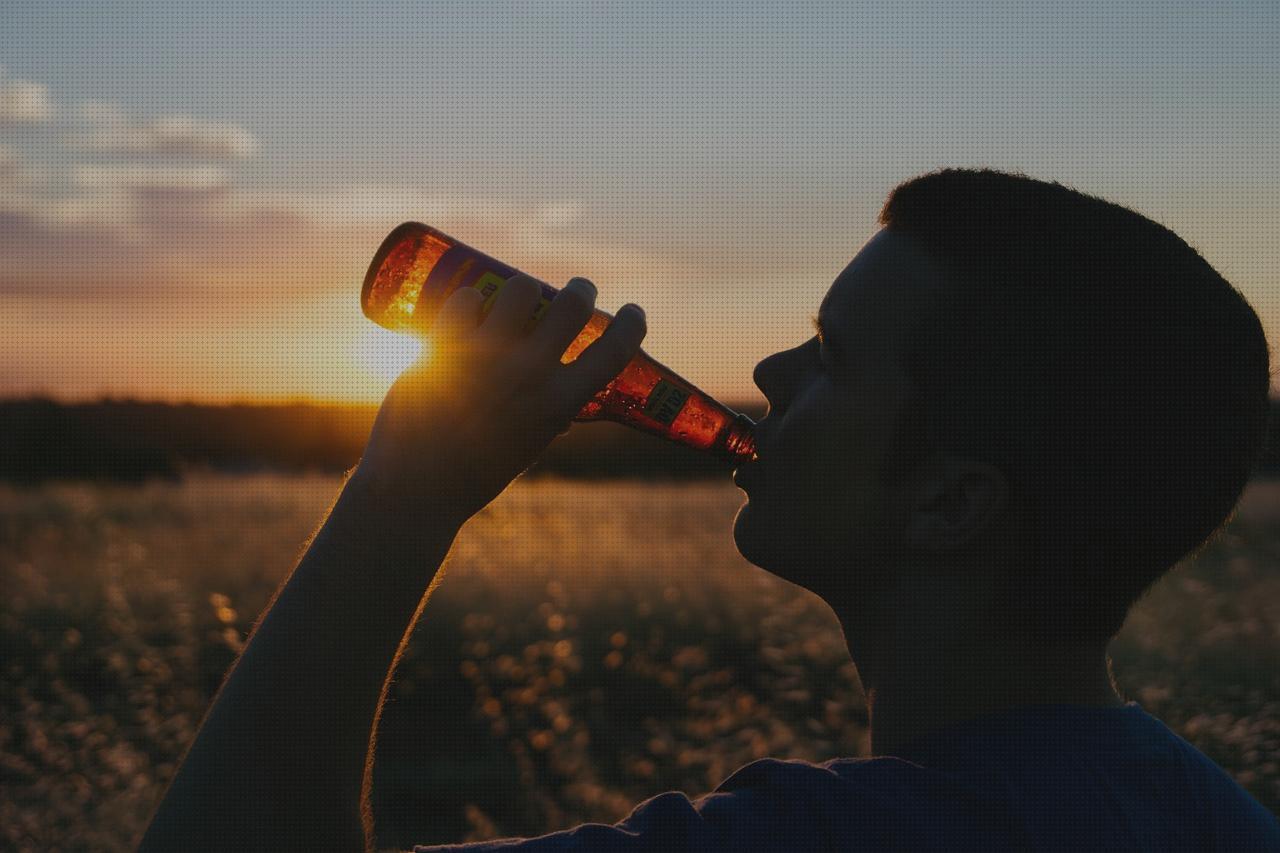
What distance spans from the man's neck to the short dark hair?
4 cm

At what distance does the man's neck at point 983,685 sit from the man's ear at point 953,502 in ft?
0.48

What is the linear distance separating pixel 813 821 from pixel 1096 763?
0.34 metres

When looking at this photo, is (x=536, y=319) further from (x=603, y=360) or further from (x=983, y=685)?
(x=983, y=685)

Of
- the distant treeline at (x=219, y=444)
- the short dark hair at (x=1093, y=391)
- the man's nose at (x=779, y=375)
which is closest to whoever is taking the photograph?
the short dark hair at (x=1093, y=391)

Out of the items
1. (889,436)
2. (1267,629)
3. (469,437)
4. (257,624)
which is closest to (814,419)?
(889,436)

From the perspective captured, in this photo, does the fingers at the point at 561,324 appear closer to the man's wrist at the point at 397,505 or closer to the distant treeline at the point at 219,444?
the man's wrist at the point at 397,505

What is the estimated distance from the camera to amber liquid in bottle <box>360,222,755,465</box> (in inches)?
71.6

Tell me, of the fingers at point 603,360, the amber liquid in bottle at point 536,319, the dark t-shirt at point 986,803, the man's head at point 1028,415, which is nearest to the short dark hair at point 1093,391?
the man's head at point 1028,415

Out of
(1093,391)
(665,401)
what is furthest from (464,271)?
(1093,391)

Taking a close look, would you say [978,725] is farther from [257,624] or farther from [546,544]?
[546,544]

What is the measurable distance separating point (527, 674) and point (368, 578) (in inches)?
188

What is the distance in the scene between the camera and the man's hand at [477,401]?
1.19m

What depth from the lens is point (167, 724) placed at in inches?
197

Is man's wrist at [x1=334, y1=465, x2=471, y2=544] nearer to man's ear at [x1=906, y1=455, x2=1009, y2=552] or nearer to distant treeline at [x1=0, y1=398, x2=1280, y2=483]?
man's ear at [x1=906, y1=455, x2=1009, y2=552]
